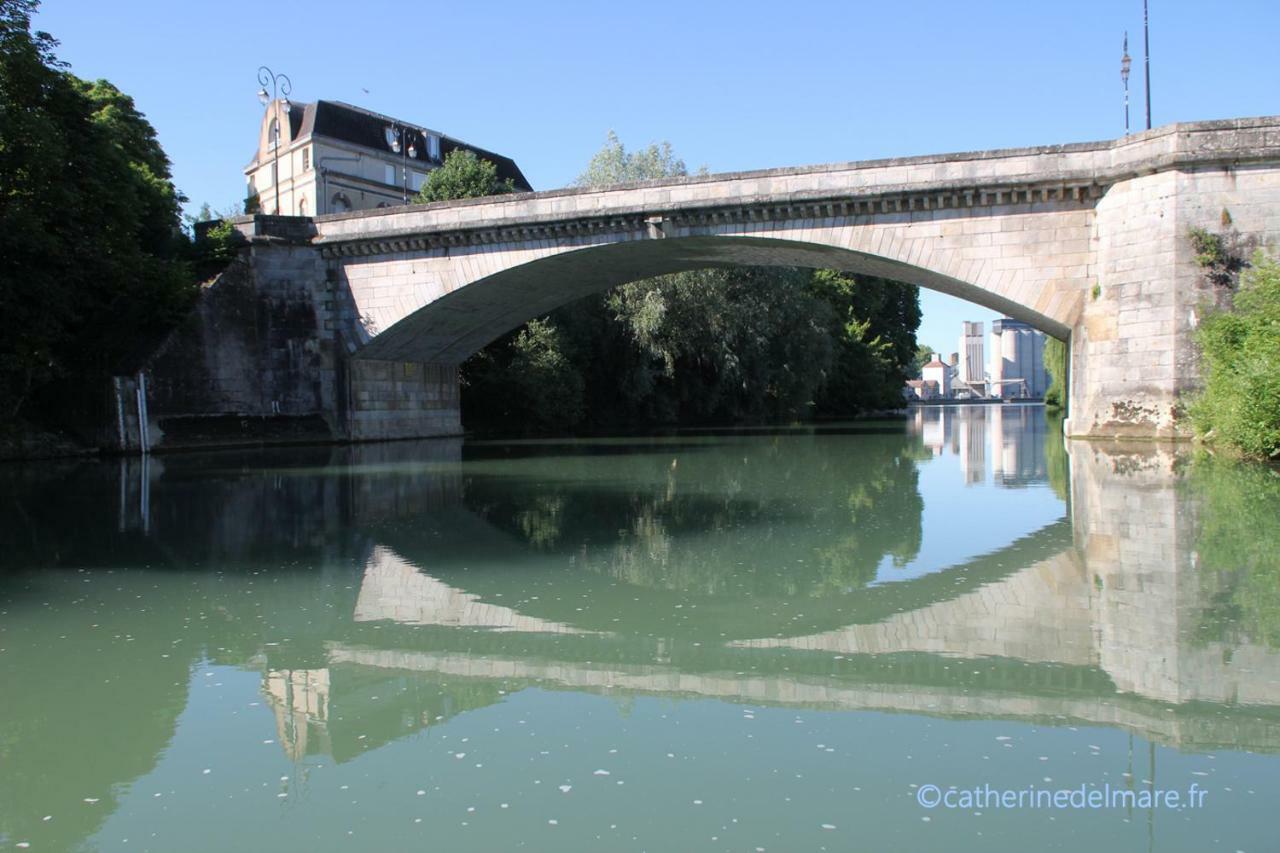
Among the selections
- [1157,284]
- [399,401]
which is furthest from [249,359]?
[1157,284]

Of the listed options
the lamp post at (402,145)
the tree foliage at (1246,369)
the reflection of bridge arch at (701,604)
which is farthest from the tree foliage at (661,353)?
the reflection of bridge arch at (701,604)

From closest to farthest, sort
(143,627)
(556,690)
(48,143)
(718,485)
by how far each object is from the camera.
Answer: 1. (556,690)
2. (143,627)
3. (718,485)
4. (48,143)

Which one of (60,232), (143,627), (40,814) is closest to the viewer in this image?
(40,814)

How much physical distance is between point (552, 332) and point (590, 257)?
7.49 metres

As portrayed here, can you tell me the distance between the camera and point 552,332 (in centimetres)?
2950

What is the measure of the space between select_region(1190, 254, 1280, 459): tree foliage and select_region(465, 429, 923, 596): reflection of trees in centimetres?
407

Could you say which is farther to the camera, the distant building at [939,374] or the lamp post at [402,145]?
the distant building at [939,374]

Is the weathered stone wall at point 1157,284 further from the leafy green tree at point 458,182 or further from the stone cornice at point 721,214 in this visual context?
the leafy green tree at point 458,182

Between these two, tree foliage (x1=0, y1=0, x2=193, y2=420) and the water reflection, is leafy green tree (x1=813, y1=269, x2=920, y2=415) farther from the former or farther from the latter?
the water reflection

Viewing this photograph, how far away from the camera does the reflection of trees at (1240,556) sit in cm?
461

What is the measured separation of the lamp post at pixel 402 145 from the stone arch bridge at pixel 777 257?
23.9 m

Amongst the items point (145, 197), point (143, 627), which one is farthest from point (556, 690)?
point (145, 197)

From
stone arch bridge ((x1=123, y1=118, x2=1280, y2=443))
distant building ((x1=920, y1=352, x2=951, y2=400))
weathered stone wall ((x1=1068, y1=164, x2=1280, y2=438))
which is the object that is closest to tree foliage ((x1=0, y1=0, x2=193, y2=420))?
stone arch bridge ((x1=123, y1=118, x2=1280, y2=443))

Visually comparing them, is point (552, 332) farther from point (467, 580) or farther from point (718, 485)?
point (467, 580)
